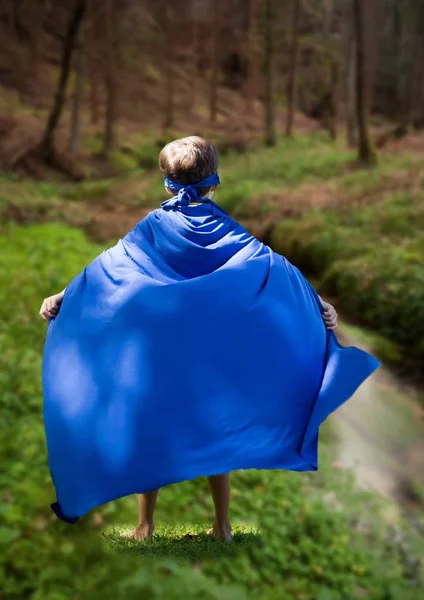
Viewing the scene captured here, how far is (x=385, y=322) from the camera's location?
7.56m

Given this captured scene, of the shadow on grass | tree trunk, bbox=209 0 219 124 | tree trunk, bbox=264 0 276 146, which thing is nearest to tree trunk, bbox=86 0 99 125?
tree trunk, bbox=209 0 219 124

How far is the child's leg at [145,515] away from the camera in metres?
2.73

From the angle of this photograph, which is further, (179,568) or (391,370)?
(391,370)

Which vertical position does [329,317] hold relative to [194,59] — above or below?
above

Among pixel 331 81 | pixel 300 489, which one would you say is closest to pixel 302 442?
pixel 300 489

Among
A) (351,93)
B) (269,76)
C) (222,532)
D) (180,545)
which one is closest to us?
(222,532)

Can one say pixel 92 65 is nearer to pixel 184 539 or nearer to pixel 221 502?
pixel 184 539

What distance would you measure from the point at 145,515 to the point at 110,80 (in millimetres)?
18197

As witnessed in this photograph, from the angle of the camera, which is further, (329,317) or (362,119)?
(362,119)

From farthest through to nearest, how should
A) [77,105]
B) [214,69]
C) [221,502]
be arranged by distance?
[214,69] → [77,105] → [221,502]

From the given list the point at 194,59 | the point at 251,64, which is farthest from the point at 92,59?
the point at 251,64

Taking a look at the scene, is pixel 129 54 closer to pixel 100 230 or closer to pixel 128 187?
pixel 128 187

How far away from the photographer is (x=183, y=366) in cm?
227

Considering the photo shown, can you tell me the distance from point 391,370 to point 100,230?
17.4ft
